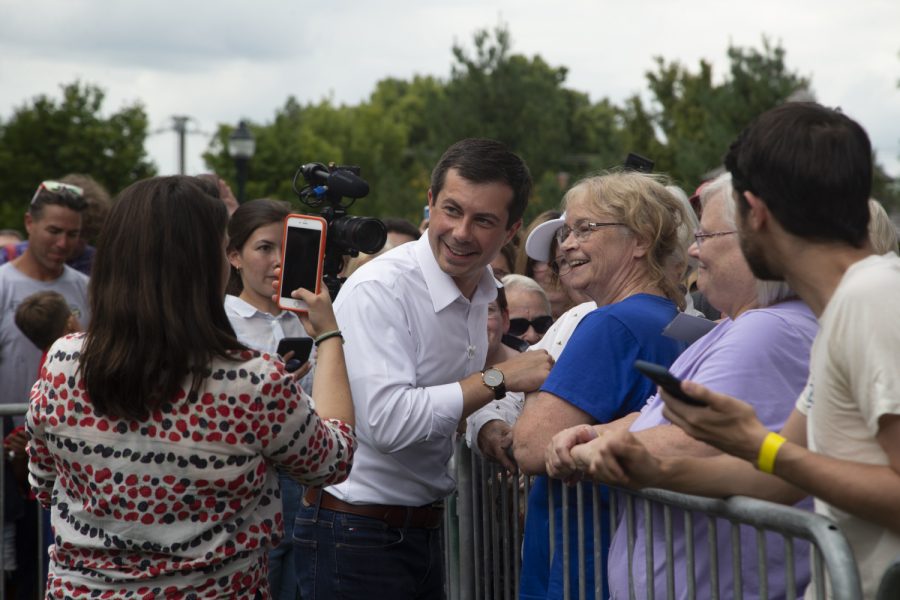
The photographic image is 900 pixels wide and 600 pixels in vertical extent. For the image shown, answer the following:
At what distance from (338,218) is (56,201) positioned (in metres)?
3.99

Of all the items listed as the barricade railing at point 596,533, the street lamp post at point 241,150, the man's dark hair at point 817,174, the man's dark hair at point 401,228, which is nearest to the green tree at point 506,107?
the street lamp post at point 241,150

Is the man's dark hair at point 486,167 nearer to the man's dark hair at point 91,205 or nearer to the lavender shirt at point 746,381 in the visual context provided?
the lavender shirt at point 746,381

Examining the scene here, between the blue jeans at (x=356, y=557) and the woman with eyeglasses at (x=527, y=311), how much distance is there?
2.25 meters

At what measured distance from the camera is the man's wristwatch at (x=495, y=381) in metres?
3.81

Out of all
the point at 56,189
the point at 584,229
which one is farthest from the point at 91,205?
the point at 584,229

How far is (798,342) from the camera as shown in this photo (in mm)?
2861

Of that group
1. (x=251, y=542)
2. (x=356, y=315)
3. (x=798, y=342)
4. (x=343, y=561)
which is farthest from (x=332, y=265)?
(x=798, y=342)

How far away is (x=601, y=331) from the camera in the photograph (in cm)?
328

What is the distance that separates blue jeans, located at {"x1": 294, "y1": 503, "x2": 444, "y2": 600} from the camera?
12.8 feet

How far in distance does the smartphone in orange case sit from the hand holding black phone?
0.56m

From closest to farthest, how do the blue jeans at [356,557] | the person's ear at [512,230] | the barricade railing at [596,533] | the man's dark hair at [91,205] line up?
the barricade railing at [596,533], the blue jeans at [356,557], the person's ear at [512,230], the man's dark hair at [91,205]

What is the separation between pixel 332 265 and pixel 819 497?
2299mm

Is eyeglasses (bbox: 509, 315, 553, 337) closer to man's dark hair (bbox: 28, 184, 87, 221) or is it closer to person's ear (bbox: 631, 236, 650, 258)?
person's ear (bbox: 631, 236, 650, 258)

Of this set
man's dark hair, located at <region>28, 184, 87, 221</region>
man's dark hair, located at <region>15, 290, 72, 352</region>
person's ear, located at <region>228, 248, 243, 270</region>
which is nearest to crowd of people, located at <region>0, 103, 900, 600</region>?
person's ear, located at <region>228, 248, 243, 270</region>
